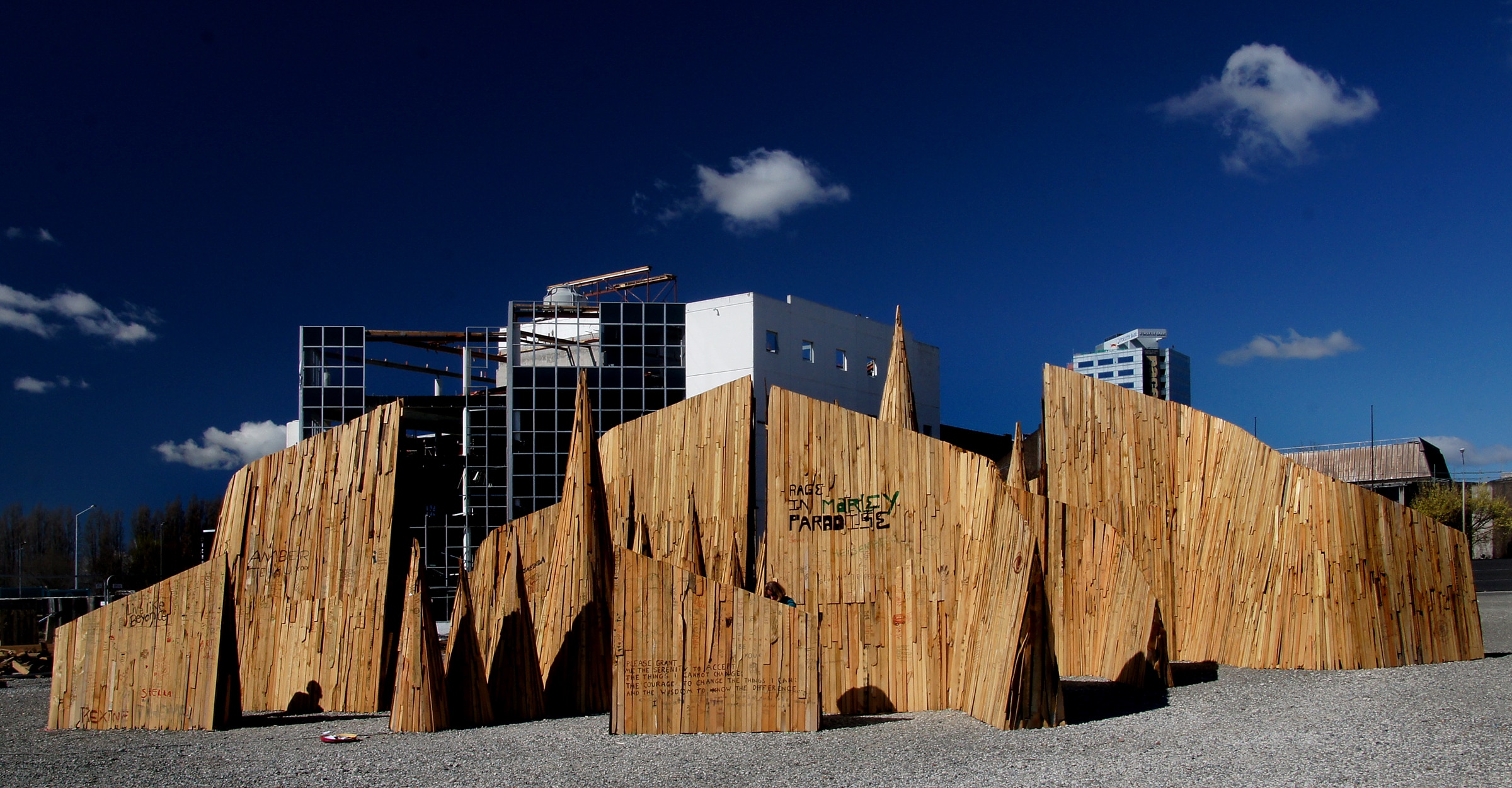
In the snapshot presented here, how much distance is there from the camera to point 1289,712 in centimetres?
955

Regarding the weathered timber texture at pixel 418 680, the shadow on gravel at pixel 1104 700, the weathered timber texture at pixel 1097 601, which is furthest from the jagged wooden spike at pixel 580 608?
the shadow on gravel at pixel 1104 700

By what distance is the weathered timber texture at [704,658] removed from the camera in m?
9.44

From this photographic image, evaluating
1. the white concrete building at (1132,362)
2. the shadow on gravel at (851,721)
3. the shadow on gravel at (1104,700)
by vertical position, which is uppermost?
the white concrete building at (1132,362)

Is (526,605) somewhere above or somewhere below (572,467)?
below

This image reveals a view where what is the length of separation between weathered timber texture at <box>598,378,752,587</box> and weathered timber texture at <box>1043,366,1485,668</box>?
3996 mm

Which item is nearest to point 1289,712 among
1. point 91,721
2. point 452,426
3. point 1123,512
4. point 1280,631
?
point 1280,631

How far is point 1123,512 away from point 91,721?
11.7 m

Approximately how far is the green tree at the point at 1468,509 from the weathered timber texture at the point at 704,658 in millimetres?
33446

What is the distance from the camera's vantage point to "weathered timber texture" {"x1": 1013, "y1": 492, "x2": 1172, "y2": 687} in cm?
1114

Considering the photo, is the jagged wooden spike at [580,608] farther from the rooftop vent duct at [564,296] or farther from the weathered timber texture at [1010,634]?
the rooftop vent duct at [564,296]

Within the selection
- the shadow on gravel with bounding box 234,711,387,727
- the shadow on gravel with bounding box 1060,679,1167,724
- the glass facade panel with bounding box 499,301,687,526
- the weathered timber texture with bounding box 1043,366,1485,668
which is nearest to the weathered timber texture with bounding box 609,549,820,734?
the shadow on gravel with bounding box 1060,679,1167,724

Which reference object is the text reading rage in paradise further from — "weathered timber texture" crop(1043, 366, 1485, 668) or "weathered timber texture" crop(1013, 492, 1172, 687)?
"weathered timber texture" crop(1043, 366, 1485, 668)

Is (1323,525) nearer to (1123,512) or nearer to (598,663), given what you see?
(1123,512)

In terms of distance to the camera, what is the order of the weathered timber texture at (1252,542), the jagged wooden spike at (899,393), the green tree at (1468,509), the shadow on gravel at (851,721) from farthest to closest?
the green tree at (1468,509), the jagged wooden spike at (899,393), the weathered timber texture at (1252,542), the shadow on gravel at (851,721)
